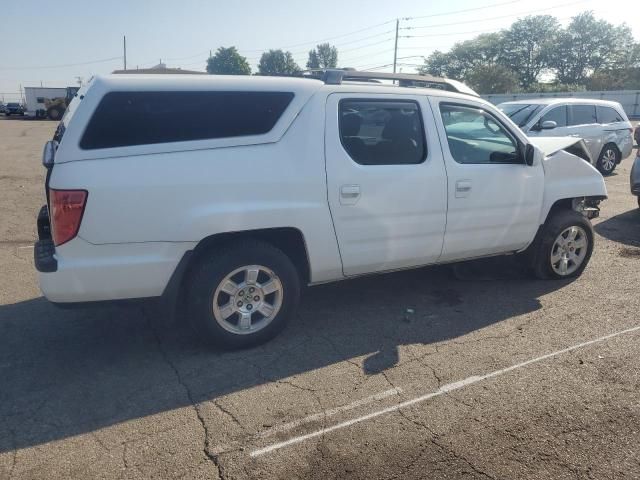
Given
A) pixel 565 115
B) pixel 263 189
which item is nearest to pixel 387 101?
pixel 263 189

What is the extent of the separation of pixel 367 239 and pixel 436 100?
4.56 feet

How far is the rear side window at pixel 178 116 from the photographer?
11.5 feet

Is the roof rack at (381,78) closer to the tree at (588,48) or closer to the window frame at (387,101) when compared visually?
the window frame at (387,101)

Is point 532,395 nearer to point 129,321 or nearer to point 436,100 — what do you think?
point 436,100

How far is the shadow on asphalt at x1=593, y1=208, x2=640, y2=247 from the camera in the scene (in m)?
7.36

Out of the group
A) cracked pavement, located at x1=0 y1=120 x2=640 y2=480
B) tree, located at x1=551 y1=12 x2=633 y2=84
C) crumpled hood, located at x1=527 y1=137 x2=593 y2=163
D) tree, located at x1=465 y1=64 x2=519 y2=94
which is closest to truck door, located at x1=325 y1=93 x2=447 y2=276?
cracked pavement, located at x1=0 y1=120 x2=640 y2=480

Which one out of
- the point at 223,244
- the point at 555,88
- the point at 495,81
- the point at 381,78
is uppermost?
the point at 495,81

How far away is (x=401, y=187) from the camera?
4.38m

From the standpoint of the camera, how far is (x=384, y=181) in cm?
430

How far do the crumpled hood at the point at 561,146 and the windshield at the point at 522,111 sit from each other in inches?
240

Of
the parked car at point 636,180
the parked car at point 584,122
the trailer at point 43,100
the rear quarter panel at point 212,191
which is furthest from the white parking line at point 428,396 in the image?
the trailer at point 43,100

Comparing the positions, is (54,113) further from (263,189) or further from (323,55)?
(323,55)

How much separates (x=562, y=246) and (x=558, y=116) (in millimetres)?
7689

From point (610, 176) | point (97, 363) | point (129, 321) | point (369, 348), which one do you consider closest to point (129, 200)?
point (97, 363)
